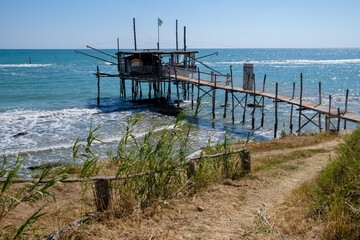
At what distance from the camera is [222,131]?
66.6 ft

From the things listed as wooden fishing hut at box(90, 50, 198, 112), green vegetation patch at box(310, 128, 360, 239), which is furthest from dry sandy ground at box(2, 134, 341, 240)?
wooden fishing hut at box(90, 50, 198, 112)

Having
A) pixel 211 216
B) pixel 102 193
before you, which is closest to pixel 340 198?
pixel 211 216

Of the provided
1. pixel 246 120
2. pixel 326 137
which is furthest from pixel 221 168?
pixel 246 120

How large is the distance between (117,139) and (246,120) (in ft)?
33.1

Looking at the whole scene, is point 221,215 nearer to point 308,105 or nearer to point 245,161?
point 245,161

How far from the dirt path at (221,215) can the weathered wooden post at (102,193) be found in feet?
1.13

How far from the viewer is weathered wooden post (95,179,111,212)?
5.16 meters

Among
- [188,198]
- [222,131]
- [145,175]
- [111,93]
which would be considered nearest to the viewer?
[145,175]

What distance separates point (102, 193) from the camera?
17.0 feet

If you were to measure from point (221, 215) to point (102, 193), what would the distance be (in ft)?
6.43

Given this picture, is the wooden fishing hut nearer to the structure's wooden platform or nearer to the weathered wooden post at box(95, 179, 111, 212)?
the structure's wooden platform

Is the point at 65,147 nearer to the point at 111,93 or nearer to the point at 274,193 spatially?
the point at 274,193

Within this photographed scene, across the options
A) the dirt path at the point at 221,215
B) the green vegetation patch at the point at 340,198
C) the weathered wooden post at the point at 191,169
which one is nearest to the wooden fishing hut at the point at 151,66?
the dirt path at the point at 221,215

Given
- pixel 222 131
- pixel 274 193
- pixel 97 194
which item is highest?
pixel 97 194
